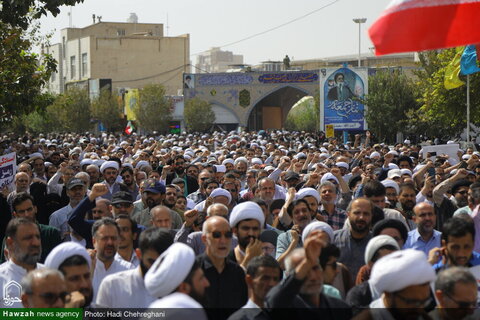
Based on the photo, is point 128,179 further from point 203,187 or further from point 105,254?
point 105,254

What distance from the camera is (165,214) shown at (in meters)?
7.76

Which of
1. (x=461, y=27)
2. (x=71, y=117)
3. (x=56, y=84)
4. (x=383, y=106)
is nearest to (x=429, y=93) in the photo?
(x=383, y=106)

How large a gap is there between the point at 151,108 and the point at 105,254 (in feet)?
192

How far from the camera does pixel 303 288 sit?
4.98 m

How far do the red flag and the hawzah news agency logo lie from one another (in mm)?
3136

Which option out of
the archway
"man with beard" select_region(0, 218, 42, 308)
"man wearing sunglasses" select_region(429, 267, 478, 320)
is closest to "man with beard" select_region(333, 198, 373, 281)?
"man wearing sunglasses" select_region(429, 267, 478, 320)

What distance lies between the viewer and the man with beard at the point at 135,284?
18.6 feet

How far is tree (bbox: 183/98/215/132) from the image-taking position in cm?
6369

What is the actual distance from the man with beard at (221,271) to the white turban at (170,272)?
1.20m

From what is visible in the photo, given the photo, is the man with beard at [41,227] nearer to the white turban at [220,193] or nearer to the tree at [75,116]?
the white turban at [220,193]

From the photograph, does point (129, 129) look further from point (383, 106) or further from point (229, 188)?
point (229, 188)

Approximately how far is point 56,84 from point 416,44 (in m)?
96.7

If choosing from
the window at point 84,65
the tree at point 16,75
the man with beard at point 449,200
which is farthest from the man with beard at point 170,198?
the window at point 84,65

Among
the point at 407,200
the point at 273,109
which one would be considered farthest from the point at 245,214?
the point at 273,109
